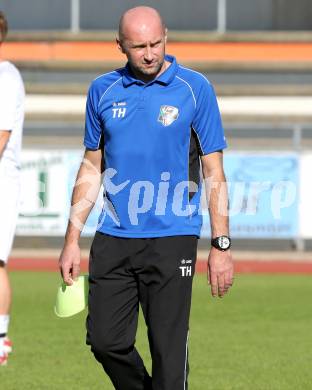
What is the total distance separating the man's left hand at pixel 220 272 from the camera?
229 inches

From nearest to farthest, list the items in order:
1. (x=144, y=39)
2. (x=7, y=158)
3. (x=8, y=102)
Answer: (x=144, y=39) → (x=8, y=102) → (x=7, y=158)

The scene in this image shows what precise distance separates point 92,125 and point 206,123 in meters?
0.58

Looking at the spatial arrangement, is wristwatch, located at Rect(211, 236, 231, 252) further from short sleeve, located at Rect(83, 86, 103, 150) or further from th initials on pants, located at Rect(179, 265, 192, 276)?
short sleeve, located at Rect(83, 86, 103, 150)

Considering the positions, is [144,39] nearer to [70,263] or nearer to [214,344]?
[70,263]

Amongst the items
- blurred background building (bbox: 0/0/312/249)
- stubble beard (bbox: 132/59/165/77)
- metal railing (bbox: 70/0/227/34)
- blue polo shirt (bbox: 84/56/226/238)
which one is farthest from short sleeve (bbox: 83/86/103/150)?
metal railing (bbox: 70/0/227/34)

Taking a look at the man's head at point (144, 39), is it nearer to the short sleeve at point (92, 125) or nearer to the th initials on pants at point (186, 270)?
the short sleeve at point (92, 125)

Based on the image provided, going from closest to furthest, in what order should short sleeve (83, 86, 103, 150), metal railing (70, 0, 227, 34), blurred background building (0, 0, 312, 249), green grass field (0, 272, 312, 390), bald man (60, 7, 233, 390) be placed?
bald man (60, 7, 233, 390) → short sleeve (83, 86, 103, 150) → green grass field (0, 272, 312, 390) → blurred background building (0, 0, 312, 249) → metal railing (70, 0, 227, 34)

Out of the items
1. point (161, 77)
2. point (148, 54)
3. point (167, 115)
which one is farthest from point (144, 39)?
point (167, 115)

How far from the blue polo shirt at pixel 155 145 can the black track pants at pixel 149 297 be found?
0.27 ft

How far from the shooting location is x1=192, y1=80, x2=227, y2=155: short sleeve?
5930 millimetres

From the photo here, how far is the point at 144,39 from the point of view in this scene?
5.80m

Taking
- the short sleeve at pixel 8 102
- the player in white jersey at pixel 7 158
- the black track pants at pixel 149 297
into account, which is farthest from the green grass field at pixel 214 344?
the black track pants at pixel 149 297

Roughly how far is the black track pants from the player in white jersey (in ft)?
7.72

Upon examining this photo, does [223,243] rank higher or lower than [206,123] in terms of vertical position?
lower
